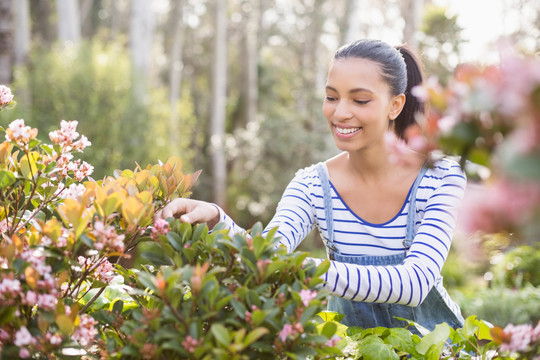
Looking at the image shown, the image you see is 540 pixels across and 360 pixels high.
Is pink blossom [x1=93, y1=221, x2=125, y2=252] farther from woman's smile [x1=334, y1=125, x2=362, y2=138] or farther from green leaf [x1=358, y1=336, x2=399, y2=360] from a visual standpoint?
woman's smile [x1=334, y1=125, x2=362, y2=138]

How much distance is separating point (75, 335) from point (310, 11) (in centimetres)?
1713

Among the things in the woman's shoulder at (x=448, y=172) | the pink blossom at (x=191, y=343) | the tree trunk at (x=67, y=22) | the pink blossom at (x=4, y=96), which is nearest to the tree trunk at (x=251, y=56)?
the tree trunk at (x=67, y=22)

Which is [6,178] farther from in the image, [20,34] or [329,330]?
[20,34]

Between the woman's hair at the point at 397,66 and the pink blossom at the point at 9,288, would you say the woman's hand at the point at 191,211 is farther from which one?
the woman's hair at the point at 397,66

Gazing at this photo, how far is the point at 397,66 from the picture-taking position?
210cm

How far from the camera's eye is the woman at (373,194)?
191 centimetres

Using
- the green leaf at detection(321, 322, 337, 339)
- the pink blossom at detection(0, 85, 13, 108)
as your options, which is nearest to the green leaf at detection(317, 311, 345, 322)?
the green leaf at detection(321, 322, 337, 339)

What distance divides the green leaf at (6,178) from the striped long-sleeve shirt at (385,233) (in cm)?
65

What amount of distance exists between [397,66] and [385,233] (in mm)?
665

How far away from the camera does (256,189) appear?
461 inches

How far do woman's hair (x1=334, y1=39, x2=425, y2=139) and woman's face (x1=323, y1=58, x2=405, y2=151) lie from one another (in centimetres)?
4

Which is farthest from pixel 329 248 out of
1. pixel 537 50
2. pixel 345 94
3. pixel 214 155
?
pixel 214 155

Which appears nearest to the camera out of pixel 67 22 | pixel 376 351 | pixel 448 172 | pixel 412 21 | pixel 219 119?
pixel 376 351

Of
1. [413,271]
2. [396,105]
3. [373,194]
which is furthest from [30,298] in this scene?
[396,105]
